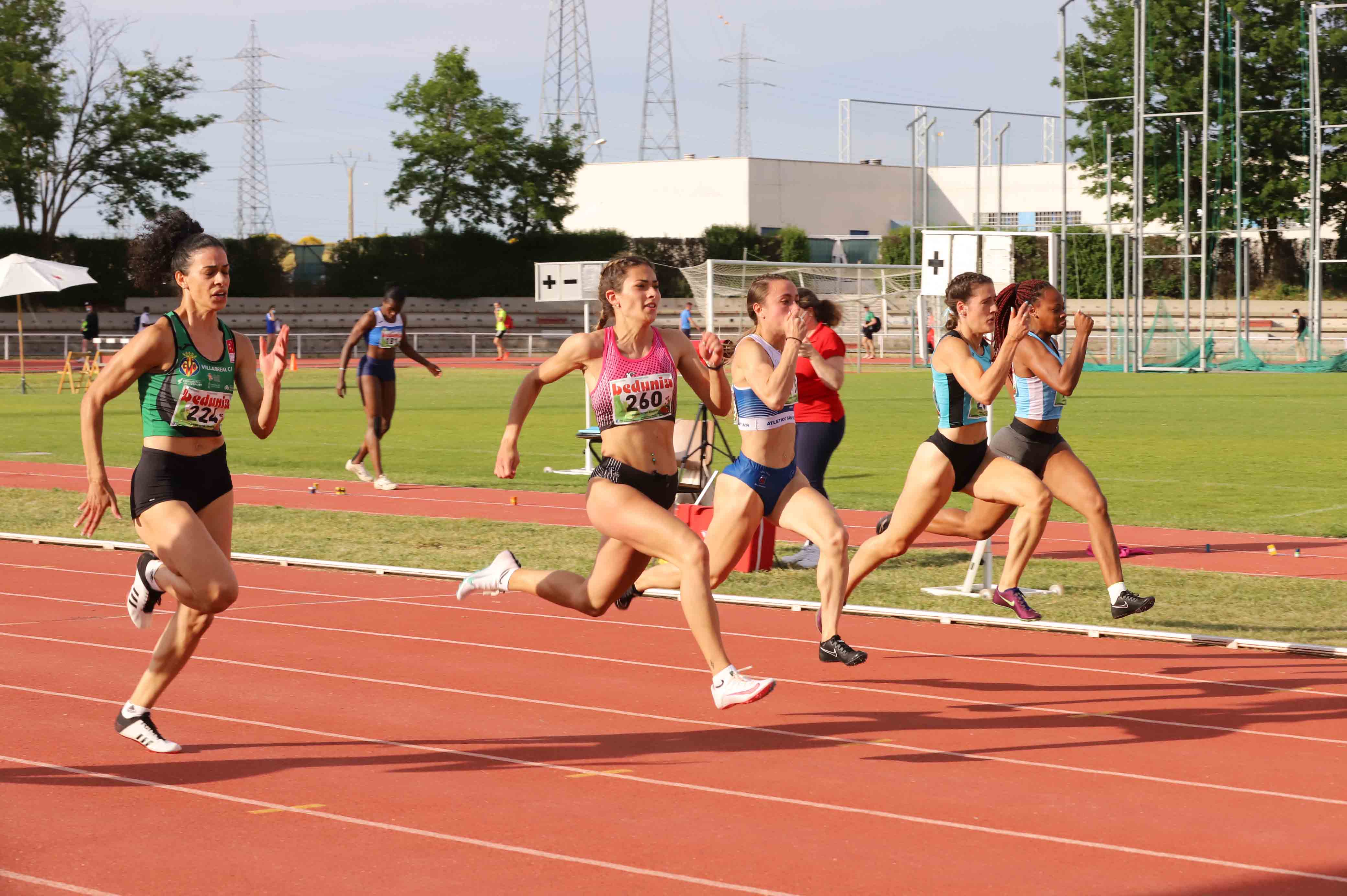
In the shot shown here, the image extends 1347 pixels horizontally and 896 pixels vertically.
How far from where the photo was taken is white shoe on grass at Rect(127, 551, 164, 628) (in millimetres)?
6137

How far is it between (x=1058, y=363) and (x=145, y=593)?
5.05m

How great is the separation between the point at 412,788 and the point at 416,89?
6275 centimetres

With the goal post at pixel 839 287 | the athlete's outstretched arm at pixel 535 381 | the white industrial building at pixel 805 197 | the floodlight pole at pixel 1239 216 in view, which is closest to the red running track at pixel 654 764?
the athlete's outstretched arm at pixel 535 381

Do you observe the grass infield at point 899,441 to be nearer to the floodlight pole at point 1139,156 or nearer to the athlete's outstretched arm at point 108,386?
the floodlight pole at point 1139,156

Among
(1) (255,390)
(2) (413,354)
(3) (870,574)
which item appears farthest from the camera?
(2) (413,354)

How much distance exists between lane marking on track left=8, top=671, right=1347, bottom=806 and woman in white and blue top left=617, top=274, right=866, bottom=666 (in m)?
0.61

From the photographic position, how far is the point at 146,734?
19.9ft

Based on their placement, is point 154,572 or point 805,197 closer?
point 154,572

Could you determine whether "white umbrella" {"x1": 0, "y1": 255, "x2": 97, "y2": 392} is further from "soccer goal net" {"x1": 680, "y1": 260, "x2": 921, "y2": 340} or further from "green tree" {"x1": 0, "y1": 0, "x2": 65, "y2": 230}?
"green tree" {"x1": 0, "y1": 0, "x2": 65, "y2": 230}

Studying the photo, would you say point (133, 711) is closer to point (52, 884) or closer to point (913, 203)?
point (52, 884)

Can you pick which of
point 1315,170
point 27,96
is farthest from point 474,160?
point 1315,170

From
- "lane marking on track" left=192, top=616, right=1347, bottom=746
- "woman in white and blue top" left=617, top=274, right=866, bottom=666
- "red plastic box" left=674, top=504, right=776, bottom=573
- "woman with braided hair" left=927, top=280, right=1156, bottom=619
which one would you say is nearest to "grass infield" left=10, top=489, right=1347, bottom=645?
"red plastic box" left=674, top=504, right=776, bottom=573

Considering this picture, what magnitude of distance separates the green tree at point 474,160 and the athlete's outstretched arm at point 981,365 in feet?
192

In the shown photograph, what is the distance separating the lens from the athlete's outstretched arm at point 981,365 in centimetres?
767
